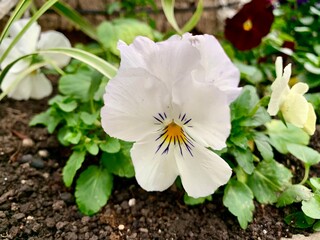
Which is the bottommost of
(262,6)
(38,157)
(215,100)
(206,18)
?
(206,18)

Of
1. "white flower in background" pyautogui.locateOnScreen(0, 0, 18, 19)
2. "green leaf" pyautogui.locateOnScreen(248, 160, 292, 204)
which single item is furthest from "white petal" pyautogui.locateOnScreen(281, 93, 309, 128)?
"white flower in background" pyautogui.locateOnScreen(0, 0, 18, 19)

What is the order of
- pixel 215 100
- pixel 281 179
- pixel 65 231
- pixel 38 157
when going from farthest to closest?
1. pixel 38 157
2. pixel 281 179
3. pixel 65 231
4. pixel 215 100

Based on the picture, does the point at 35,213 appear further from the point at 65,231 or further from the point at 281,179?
Result: the point at 281,179

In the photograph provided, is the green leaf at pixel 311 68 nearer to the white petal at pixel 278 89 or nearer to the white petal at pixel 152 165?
the white petal at pixel 278 89

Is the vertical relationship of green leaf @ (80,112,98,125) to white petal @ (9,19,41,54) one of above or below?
below

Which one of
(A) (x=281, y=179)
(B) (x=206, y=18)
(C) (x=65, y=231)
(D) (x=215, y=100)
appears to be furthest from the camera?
(B) (x=206, y=18)

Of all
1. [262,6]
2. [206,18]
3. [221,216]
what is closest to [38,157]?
[221,216]

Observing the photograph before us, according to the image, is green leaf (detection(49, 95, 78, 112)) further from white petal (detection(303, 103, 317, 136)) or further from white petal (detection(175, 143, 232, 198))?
white petal (detection(303, 103, 317, 136))
